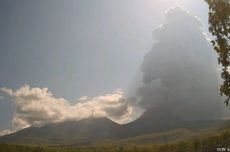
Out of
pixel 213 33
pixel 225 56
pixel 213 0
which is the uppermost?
pixel 213 0

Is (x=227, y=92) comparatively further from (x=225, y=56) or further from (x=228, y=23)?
(x=228, y=23)

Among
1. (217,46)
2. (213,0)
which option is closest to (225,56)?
(217,46)

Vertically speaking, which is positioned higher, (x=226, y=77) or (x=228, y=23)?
(x=228, y=23)

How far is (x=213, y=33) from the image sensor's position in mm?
42281

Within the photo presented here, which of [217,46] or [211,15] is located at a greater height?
[211,15]

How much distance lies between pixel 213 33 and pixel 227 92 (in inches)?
302

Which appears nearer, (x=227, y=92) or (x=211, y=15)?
(x=227, y=92)

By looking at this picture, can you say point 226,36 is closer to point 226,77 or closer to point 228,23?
point 228,23

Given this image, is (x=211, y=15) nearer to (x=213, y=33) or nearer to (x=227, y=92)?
(x=213, y=33)

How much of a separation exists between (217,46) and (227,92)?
19.8 feet

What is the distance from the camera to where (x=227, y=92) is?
39969 millimetres

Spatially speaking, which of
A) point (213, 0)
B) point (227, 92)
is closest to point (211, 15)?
point (213, 0)

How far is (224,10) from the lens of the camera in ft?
135

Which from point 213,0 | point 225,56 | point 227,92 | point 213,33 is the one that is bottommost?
point 227,92
